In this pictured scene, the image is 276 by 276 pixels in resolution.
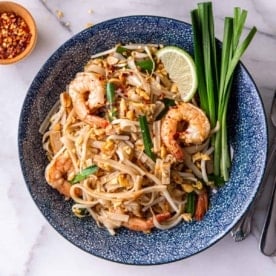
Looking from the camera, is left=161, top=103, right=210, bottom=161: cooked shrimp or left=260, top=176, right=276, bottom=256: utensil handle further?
left=260, top=176, right=276, bottom=256: utensil handle

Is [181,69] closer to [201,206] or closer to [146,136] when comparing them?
[146,136]

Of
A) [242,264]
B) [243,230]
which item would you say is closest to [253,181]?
[243,230]

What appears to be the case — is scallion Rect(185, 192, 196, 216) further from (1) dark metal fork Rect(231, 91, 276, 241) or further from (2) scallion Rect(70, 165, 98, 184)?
(2) scallion Rect(70, 165, 98, 184)

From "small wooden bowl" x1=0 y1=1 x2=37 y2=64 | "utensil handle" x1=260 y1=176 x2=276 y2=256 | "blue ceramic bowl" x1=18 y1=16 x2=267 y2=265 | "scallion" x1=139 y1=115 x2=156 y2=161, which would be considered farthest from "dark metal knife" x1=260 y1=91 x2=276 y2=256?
"small wooden bowl" x1=0 y1=1 x2=37 y2=64

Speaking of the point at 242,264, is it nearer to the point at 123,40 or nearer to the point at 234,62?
A: the point at 234,62

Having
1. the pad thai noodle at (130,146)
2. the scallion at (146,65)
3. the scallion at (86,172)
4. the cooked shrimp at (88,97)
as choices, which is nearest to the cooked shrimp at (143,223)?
the pad thai noodle at (130,146)

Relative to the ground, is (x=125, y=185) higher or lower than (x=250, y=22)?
lower

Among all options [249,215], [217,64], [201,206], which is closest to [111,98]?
[217,64]
